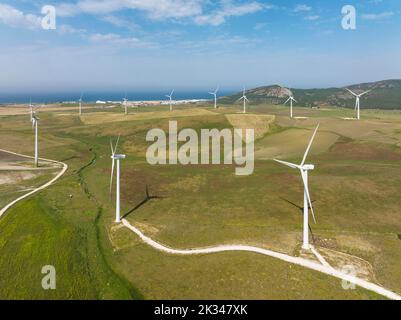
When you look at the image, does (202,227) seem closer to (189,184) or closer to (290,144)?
(189,184)

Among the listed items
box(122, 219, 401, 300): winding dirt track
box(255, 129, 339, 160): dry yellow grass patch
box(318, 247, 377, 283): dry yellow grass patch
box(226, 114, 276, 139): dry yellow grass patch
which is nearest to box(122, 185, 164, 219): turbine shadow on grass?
box(122, 219, 401, 300): winding dirt track

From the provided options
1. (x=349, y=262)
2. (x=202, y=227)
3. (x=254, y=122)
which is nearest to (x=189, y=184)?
(x=202, y=227)

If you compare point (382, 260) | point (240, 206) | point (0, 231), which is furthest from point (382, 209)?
point (0, 231)

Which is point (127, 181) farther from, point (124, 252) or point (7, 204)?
point (124, 252)

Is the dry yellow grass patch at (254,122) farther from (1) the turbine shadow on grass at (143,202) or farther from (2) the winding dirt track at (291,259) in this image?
(2) the winding dirt track at (291,259)

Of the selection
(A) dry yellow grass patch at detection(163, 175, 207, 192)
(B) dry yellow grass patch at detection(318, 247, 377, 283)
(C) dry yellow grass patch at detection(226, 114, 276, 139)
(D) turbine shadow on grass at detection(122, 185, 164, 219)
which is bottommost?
(B) dry yellow grass patch at detection(318, 247, 377, 283)

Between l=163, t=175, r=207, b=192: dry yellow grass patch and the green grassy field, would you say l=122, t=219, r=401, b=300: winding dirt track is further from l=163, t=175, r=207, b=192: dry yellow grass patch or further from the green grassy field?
l=163, t=175, r=207, b=192: dry yellow grass patch
